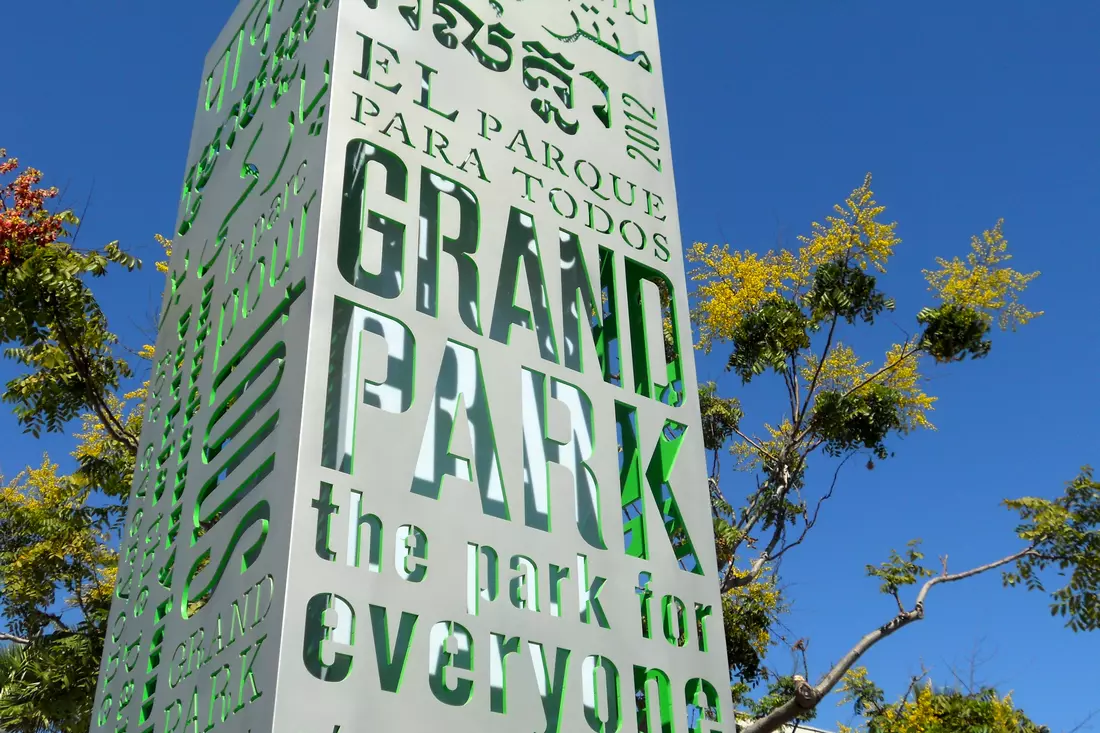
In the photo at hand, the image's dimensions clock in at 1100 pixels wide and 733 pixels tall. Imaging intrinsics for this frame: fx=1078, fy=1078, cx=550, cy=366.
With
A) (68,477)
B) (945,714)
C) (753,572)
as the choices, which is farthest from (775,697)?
(68,477)

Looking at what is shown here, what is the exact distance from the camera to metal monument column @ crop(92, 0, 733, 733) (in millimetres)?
3404

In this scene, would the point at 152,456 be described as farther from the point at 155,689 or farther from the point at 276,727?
the point at 276,727

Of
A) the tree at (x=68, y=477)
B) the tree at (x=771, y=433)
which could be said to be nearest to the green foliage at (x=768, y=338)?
the tree at (x=771, y=433)

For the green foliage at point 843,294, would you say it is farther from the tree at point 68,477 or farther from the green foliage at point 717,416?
the tree at point 68,477

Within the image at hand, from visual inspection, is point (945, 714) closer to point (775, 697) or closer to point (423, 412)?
point (775, 697)

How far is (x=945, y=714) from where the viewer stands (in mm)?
9602

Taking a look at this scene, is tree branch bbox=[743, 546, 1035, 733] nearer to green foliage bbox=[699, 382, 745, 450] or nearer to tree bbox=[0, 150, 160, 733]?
green foliage bbox=[699, 382, 745, 450]

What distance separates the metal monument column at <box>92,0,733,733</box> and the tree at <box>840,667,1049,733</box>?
18.7ft

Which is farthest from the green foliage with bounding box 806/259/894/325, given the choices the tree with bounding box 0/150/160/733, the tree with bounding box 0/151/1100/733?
the tree with bounding box 0/150/160/733

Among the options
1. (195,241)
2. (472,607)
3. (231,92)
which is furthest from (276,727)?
(231,92)

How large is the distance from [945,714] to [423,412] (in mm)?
7605

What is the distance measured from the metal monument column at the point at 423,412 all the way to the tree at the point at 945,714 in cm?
571

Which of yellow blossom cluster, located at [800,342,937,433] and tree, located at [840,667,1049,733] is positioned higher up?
yellow blossom cluster, located at [800,342,937,433]

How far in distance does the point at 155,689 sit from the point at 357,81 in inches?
98.6
